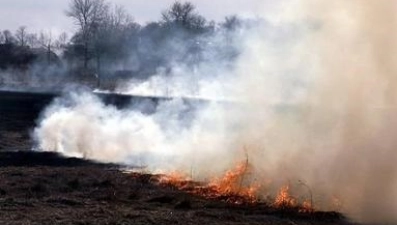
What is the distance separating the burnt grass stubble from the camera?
1495 cm

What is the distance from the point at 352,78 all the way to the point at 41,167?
12039 mm

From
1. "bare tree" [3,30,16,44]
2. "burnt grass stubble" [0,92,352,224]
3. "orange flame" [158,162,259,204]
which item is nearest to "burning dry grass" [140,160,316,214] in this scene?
"orange flame" [158,162,259,204]

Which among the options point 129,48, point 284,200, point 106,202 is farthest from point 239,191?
point 129,48

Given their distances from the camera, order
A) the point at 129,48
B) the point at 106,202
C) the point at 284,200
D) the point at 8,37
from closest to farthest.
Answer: the point at 284,200
the point at 106,202
the point at 129,48
the point at 8,37

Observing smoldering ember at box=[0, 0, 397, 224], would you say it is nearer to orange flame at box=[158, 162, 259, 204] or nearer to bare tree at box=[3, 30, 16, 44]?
orange flame at box=[158, 162, 259, 204]

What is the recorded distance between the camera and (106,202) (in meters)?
17.0

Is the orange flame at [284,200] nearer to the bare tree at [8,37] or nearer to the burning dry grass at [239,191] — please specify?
the burning dry grass at [239,191]

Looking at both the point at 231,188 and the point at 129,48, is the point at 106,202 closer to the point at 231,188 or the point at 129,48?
the point at 231,188

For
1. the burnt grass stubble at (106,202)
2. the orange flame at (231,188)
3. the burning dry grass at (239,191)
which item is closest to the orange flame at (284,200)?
A: the burning dry grass at (239,191)

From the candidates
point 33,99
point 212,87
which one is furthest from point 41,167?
point 33,99

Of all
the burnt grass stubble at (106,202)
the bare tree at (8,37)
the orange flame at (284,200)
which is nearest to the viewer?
the burnt grass stubble at (106,202)

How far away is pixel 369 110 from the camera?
16.7m

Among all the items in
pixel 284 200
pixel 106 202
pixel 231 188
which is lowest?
pixel 106 202

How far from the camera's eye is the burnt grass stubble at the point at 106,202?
1495 centimetres
